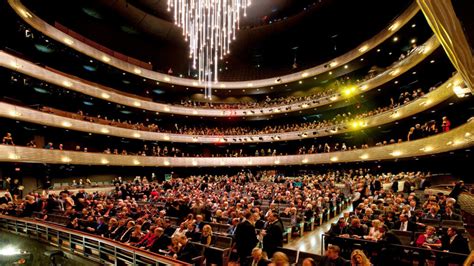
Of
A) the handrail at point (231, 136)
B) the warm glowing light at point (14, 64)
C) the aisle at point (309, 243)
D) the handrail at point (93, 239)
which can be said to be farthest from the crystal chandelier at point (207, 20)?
the warm glowing light at point (14, 64)

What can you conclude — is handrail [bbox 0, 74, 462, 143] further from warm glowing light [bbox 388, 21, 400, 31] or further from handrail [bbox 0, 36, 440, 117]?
warm glowing light [bbox 388, 21, 400, 31]

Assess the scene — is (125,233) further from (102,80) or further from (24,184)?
(102,80)

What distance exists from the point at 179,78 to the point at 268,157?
13.2m

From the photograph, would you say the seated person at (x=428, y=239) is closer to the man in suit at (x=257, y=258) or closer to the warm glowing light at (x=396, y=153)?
the man in suit at (x=257, y=258)

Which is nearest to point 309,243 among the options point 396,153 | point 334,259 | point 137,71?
point 334,259

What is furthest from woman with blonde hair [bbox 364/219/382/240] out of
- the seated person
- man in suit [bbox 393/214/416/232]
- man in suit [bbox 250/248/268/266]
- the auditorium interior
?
man in suit [bbox 250/248/268/266]

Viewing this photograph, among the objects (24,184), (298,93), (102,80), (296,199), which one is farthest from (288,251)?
(298,93)

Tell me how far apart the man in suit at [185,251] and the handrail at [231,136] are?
11.9 metres

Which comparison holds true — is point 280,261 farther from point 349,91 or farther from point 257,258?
point 349,91

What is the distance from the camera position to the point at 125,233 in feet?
27.4

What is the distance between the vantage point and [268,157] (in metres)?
31.8

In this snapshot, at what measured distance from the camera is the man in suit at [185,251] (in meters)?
6.21

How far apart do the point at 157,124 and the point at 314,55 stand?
19444 millimetres

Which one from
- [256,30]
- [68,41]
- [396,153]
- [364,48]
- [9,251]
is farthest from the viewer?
[256,30]
